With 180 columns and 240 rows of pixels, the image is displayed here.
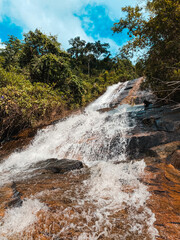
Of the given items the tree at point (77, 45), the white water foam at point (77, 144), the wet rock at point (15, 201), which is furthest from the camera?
the tree at point (77, 45)

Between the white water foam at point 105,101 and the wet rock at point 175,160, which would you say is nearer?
the wet rock at point 175,160

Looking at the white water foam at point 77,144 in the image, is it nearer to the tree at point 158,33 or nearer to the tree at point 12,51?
the tree at point 158,33

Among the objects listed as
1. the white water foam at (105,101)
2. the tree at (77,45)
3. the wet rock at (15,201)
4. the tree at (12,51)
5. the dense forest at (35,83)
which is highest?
the tree at (77,45)

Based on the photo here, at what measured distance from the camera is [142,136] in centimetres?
563

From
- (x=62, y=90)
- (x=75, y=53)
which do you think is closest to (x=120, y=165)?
(x=62, y=90)

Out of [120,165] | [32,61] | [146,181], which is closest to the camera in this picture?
[146,181]

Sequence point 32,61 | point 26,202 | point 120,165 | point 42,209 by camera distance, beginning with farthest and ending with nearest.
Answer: point 32,61 → point 120,165 → point 26,202 → point 42,209

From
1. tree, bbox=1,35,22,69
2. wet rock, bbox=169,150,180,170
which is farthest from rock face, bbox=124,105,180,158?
tree, bbox=1,35,22,69

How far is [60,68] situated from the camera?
1297 cm

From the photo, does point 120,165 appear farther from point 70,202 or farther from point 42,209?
point 42,209

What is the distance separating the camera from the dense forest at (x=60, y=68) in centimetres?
613

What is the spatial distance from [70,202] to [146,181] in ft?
5.86

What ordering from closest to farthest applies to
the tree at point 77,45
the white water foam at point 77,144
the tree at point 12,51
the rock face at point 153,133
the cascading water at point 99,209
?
1. the cascading water at point 99,209
2. the rock face at point 153,133
3. the white water foam at point 77,144
4. the tree at point 12,51
5. the tree at point 77,45

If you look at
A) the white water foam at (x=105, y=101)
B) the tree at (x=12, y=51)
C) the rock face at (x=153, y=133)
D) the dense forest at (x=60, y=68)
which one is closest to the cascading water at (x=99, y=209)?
the rock face at (x=153, y=133)
